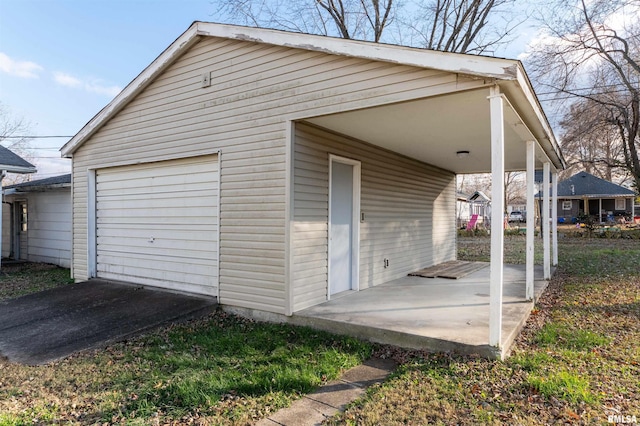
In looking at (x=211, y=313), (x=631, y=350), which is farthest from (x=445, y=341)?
(x=211, y=313)

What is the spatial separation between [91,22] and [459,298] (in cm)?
1438

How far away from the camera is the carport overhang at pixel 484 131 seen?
3.22 m

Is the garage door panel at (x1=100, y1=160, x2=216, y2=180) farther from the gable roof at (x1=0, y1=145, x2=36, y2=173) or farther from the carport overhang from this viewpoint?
the gable roof at (x1=0, y1=145, x2=36, y2=173)

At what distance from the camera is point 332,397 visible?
9.11 feet

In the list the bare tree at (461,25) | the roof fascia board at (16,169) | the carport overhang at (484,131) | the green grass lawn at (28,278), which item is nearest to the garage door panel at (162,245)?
the green grass lawn at (28,278)

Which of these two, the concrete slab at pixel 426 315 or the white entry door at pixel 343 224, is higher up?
the white entry door at pixel 343 224

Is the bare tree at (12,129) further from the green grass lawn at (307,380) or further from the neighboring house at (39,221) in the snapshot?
the green grass lawn at (307,380)

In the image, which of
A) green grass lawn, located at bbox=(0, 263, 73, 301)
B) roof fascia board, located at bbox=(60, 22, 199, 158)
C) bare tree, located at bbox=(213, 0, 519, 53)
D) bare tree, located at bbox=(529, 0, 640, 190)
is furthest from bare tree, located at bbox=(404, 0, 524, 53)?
green grass lawn, located at bbox=(0, 263, 73, 301)

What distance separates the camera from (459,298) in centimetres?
524

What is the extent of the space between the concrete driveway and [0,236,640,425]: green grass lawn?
26 cm

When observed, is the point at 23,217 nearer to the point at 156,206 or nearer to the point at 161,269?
the point at 156,206

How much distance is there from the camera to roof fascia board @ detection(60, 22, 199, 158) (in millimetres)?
5336

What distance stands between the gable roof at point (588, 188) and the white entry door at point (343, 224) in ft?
98.8

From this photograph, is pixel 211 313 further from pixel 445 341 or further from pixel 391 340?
pixel 445 341
